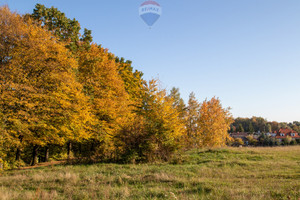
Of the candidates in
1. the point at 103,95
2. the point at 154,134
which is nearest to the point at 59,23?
the point at 103,95

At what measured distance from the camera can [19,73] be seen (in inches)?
552

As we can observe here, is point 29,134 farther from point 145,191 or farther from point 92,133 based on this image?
point 145,191

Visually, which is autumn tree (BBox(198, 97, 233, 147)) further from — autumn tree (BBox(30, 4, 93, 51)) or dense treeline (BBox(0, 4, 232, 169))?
autumn tree (BBox(30, 4, 93, 51))

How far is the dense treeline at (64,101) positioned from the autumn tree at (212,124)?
19384mm

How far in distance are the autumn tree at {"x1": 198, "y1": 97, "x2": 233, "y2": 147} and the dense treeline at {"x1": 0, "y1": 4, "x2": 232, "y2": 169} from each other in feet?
63.6

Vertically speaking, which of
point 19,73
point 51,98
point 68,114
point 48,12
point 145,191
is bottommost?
point 145,191

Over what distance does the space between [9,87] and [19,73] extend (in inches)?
45.1

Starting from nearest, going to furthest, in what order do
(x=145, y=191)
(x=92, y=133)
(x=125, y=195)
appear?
(x=125, y=195), (x=145, y=191), (x=92, y=133)

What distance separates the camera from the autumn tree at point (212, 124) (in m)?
36.2

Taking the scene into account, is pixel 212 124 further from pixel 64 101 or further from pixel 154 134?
pixel 64 101

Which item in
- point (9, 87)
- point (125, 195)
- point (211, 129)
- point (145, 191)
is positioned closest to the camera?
point (125, 195)

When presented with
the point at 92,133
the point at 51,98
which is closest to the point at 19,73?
the point at 51,98

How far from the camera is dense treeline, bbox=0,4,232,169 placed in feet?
45.9

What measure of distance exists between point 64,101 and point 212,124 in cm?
2799
